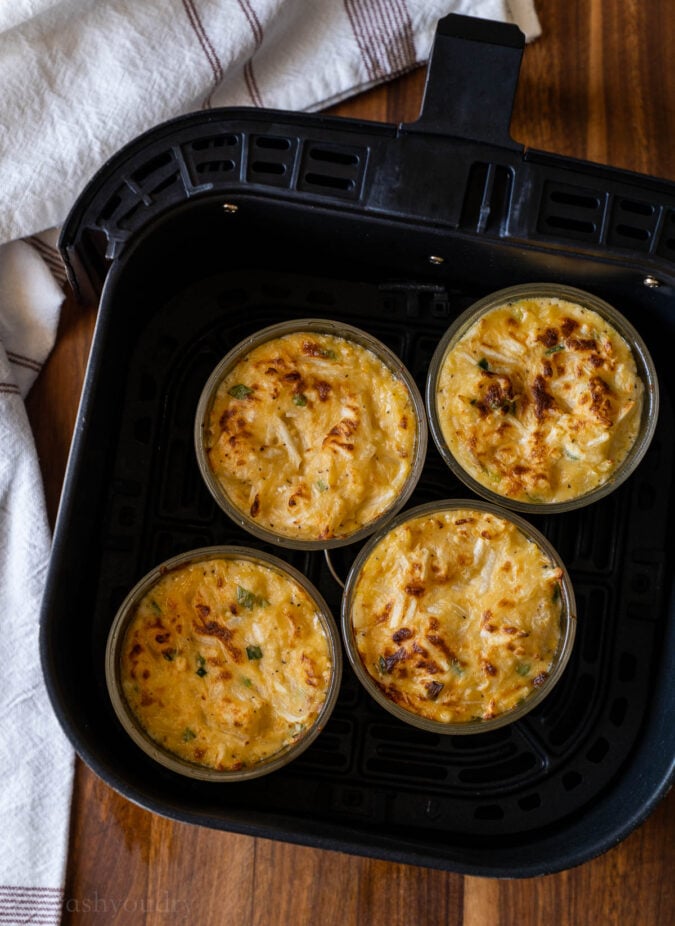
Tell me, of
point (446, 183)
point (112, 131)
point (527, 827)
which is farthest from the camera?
point (112, 131)

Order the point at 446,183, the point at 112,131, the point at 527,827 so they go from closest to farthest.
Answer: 1. the point at 446,183
2. the point at 527,827
3. the point at 112,131

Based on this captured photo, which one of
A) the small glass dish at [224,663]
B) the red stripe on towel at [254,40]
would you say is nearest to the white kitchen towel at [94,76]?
the red stripe on towel at [254,40]

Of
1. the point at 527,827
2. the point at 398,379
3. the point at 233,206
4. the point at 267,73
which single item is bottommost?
the point at 527,827

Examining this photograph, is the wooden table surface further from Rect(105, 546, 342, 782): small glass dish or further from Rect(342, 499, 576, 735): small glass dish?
Rect(342, 499, 576, 735): small glass dish

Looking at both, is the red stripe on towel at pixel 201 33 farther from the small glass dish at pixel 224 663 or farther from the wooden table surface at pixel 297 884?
the wooden table surface at pixel 297 884

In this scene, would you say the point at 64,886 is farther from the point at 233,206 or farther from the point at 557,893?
the point at 233,206

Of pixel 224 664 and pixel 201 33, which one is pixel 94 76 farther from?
pixel 224 664

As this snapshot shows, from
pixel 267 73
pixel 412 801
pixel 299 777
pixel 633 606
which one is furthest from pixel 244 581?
pixel 267 73

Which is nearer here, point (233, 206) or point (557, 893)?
point (233, 206)
